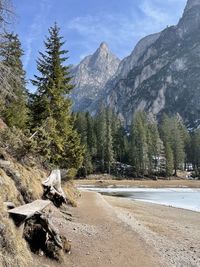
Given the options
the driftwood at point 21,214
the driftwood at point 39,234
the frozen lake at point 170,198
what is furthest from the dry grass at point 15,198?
the frozen lake at point 170,198

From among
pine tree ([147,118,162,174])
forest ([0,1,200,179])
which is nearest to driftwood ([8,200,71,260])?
forest ([0,1,200,179])

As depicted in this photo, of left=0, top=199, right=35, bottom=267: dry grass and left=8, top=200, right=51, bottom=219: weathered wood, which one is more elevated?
left=8, top=200, right=51, bottom=219: weathered wood

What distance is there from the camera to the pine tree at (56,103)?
26719 millimetres

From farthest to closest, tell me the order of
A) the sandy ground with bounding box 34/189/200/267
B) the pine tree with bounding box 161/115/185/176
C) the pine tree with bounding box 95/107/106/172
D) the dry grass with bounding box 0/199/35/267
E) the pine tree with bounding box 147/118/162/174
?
the pine tree with bounding box 161/115/185/176, the pine tree with bounding box 147/118/162/174, the pine tree with bounding box 95/107/106/172, the sandy ground with bounding box 34/189/200/267, the dry grass with bounding box 0/199/35/267

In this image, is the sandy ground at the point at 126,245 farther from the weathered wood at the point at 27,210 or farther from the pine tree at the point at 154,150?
the pine tree at the point at 154,150

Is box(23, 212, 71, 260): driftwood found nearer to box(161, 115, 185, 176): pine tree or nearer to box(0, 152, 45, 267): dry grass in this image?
box(0, 152, 45, 267): dry grass

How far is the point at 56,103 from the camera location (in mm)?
27016

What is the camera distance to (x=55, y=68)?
28.6 metres

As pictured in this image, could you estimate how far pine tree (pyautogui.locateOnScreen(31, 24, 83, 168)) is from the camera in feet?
87.7

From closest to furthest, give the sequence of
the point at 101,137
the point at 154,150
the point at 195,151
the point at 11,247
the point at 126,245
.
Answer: the point at 11,247
the point at 126,245
the point at 101,137
the point at 154,150
the point at 195,151

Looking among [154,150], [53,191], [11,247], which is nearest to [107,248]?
[11,247]

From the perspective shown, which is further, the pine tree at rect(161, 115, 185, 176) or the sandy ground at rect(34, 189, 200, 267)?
the pine tree at rect(161, 115, 185, 176)

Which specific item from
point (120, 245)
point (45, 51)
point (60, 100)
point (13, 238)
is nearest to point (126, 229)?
point (120, 245)

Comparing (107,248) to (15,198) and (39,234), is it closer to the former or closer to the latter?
(39,234)
